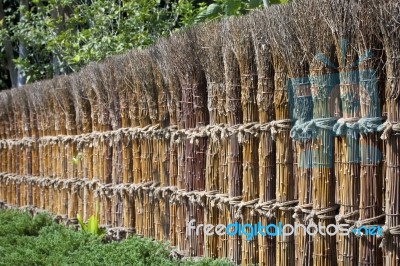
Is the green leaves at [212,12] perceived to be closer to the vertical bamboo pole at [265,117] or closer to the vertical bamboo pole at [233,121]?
the vertical bamboo pole at [233,121]

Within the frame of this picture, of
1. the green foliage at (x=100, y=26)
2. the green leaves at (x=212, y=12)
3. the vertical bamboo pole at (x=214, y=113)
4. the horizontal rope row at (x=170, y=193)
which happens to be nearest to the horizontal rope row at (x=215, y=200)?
the horizontal rope row at (x=170, y=193)

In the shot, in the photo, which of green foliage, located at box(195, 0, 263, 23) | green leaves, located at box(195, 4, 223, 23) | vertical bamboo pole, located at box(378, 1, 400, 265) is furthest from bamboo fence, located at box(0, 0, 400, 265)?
green leaves, located at box(195, 4, 223, 23)

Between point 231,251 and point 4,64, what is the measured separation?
490 inches

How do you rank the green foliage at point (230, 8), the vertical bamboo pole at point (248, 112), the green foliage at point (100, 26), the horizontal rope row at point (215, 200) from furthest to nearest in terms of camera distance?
1. the green foliage at point (100, 26)
2. the green foliage at point (230, 8)
3. the vertical bamboo pole at point (248, 112)
4. the horizontal rope row at point (215, 200)

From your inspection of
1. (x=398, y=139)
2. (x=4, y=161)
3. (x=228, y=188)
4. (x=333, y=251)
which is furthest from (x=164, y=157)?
(x=4, y=161)

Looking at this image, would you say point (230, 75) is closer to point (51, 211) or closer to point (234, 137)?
point (234, 137)

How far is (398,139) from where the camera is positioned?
439 centimetres

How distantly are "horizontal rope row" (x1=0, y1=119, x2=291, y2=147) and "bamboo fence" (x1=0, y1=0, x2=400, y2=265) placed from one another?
0.01m

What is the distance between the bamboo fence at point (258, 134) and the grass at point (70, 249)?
29 centimetres

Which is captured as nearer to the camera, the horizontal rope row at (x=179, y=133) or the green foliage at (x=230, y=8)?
the horizontal rope row at (x=179, y=133)

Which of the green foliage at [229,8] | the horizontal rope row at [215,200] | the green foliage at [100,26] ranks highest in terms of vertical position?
the green foliage at [100,26]

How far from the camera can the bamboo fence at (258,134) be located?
4.59m

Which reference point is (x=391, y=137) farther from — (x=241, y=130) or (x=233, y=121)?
(x=233, y=121)

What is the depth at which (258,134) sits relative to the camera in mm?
5750
